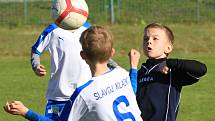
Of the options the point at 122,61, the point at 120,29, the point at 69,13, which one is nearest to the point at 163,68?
the point at 69,13

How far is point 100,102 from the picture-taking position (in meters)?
4.58

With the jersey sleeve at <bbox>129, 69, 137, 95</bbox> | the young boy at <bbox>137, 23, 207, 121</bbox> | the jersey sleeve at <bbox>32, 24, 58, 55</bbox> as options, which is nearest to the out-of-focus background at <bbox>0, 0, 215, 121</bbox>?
the jersey sleeve at <bbox>32, 24, 58, 55</bbox>

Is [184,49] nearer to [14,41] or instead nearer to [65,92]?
[14,41]

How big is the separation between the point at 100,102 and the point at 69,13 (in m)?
3.19

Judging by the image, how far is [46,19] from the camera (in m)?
24.9

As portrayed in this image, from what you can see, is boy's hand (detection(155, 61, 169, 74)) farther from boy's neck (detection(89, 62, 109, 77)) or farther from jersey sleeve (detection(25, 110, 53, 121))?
jersey sleeve (detection(25, 110, 53, 121))

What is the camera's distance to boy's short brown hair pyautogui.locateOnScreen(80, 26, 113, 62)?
4.55m

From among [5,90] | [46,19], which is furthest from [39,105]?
[46,19]

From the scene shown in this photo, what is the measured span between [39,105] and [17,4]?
44.3 feet

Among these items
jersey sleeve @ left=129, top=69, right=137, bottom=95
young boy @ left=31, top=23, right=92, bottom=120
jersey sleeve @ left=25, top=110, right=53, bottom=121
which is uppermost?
jersey sleeve @ left=129, top=69, right=137, bottom=95

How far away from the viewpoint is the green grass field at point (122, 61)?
12.0m

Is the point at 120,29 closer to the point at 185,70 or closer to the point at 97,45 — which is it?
the point at 185,70

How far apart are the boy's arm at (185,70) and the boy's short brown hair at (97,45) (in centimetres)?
101

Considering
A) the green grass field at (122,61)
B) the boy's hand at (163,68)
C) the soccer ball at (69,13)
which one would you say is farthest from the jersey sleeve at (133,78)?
the green grass field at (122,61)
